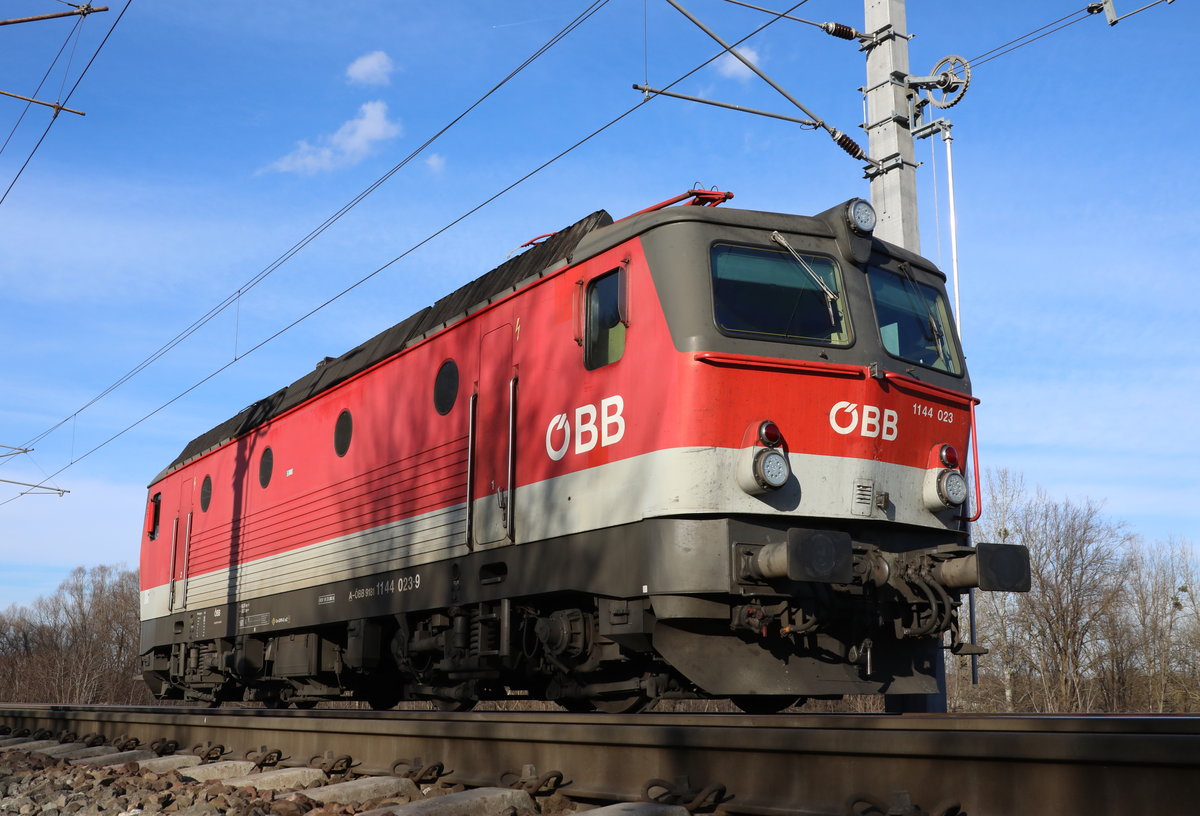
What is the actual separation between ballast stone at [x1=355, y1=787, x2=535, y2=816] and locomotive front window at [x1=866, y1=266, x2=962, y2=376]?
4.63 metres

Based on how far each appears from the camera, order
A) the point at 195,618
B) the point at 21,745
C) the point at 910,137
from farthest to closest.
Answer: the point at 195,618
the point at 910,137
the point at 21,745

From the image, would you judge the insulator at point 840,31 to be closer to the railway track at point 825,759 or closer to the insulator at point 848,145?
the insulator at point 848,145

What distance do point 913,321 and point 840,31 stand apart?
452 cm

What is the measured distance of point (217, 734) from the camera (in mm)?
8141

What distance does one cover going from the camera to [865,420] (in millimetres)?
7543

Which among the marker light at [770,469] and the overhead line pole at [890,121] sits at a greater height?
the overhead line pole at [890,121]

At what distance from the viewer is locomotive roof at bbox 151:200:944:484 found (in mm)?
7727

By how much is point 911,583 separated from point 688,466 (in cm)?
177

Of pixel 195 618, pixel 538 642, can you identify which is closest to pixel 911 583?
pixel 538 642

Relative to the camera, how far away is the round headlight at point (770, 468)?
695cm

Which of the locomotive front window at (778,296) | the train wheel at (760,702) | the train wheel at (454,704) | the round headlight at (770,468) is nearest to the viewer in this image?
the round headlight at (770,468)

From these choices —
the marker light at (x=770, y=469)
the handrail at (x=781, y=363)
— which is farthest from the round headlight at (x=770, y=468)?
the handrail at (x=781, y=363)

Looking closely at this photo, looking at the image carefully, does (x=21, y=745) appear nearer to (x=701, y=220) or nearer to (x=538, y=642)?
(x=538, y=642)

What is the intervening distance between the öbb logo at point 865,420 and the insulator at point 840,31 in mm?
5504
